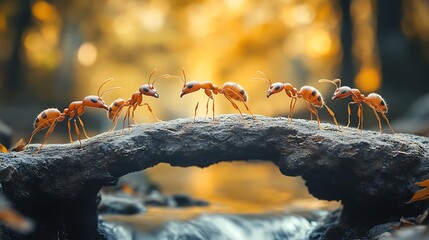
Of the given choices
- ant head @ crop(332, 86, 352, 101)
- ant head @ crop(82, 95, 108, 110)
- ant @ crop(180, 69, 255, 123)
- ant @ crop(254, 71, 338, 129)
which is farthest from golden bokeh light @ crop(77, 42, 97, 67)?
ant head @ crop(332, 86, 352, 101)

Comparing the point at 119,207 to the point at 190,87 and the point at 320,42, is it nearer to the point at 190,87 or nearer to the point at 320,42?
the point at 190,87

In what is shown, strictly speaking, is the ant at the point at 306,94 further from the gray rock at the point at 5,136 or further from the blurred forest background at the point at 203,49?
the blurred forest background at the point at 203,49

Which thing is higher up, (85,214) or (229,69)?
(229,69)

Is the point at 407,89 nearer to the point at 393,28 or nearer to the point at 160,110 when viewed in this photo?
the point at 393,28

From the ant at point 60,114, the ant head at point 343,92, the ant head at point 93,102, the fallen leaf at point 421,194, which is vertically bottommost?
the fallen leaf at point 421,194

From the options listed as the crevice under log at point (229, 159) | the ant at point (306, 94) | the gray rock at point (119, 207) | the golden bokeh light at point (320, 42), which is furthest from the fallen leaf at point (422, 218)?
the golden bokeh light at point (320, 42)

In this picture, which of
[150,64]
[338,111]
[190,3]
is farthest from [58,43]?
[338,111]
